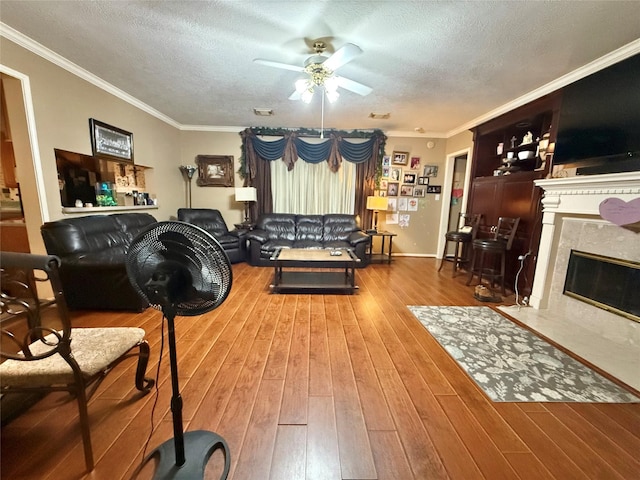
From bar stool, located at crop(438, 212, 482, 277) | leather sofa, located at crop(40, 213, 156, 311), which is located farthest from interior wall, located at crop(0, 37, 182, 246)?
bar stool, located at crop(438, 212, 482, 277)

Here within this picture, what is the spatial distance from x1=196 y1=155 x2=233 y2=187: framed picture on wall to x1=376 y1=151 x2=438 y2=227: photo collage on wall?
2965 millimetres

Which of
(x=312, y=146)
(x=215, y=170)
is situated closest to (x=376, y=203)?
(x=312, y=146)

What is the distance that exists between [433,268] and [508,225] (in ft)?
4.53

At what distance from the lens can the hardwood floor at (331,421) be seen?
112 centimetres

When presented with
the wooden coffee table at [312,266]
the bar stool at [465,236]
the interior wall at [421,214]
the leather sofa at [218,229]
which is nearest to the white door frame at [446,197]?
the interior wall at [421,214]

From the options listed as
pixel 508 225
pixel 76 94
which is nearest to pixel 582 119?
pixel 508 225

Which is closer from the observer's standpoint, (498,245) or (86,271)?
(86,271)

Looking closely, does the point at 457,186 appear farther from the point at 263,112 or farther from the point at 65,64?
the point at 65,64

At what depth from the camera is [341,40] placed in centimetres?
208

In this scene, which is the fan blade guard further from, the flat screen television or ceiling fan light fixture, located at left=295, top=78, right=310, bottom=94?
the flat screen television

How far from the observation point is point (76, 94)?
2689mm

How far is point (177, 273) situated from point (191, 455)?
2.81 feet

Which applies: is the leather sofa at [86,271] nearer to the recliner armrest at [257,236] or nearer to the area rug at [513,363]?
the recliner armrest at [257,236]

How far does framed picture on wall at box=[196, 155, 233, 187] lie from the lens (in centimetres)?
489
